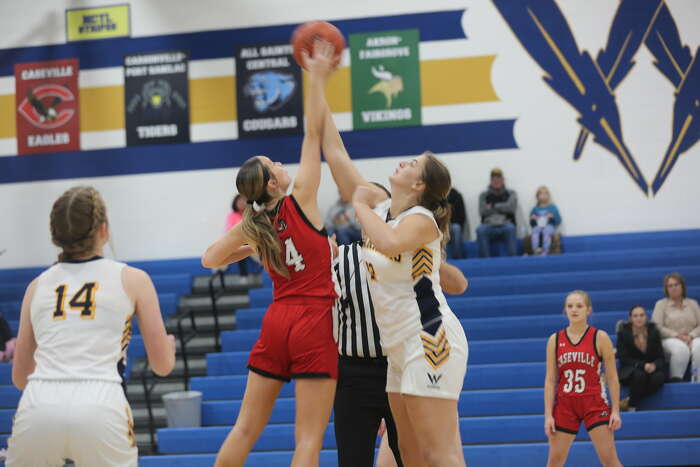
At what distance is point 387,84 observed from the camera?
39.5 feet

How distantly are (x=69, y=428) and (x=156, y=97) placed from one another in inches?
414

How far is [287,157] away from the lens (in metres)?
12.2

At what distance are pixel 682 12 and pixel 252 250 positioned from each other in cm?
973

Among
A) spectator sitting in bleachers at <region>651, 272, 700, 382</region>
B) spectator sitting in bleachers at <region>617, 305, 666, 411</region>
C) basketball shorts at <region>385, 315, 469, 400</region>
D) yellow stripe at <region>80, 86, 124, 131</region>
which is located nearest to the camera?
basketball shorts at <region>385, 315, 469, 400</region>

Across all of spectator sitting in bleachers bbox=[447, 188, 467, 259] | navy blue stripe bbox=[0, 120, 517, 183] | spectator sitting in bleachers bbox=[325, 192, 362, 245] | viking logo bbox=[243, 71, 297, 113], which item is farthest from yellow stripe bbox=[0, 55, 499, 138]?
spectator sitting in bleachers bbox=[325, 192, 362, 245]

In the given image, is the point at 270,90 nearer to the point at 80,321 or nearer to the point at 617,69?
the point at 617,69

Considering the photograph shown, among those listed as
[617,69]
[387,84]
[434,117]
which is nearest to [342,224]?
[434,117]

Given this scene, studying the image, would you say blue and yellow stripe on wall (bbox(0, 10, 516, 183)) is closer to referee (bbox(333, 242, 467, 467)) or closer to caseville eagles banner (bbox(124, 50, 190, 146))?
caseville eagles banner (bbox(124, 50, 190, 146))

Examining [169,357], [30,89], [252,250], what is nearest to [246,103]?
[30,89]

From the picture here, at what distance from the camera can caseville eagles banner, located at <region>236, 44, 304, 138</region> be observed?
40.3 ft

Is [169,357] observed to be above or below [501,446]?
above

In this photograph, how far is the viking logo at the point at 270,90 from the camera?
12.3 metres

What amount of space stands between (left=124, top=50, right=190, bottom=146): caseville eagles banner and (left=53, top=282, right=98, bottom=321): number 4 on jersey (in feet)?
32.4

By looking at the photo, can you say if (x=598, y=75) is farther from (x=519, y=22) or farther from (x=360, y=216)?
(x=360, y=216)
